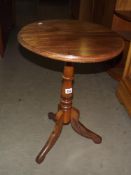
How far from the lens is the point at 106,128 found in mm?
1633

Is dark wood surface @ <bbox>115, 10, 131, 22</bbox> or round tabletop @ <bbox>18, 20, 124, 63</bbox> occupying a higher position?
round tabletop @ <bbox>18, 20, 124, 63</bbox>

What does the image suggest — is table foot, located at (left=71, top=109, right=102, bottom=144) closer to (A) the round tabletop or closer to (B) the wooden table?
(B) the wooden table

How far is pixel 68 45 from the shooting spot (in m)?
1.04

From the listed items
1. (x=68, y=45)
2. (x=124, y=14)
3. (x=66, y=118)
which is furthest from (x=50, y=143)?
(x=124, y=14)

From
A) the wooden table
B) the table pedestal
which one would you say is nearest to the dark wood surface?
the wooden table

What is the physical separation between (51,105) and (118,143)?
0.58 metres

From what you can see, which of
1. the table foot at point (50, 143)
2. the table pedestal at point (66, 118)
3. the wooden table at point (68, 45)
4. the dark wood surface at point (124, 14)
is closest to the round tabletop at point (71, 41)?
the wooden table at point (68, 45)

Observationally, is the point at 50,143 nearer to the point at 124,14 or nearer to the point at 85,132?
the point at 85,132

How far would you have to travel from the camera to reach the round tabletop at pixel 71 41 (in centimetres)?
96

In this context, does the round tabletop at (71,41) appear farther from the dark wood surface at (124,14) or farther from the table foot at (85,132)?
the dark wood surface at (124,14)

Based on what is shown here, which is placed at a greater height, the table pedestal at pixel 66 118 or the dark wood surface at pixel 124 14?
the dark wood surface at pixel 124 14

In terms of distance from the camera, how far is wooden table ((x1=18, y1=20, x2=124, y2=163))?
970 mm

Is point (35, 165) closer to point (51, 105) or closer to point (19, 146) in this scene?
point (19, 146)

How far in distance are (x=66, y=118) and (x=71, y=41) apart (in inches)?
20.5
